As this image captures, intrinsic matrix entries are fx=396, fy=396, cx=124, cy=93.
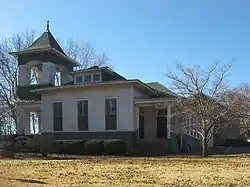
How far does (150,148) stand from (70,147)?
5089 mm

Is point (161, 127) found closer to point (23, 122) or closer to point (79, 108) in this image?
point (79, 108)

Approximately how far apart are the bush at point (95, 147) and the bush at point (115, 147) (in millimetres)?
340

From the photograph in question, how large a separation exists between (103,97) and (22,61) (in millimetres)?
8665

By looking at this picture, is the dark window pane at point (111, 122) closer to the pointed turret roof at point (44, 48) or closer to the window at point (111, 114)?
the window at point (111, 114)

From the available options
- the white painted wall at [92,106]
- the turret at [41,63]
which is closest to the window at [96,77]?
the white painted wall at [92,106]

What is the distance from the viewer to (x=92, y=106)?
27.4 metres

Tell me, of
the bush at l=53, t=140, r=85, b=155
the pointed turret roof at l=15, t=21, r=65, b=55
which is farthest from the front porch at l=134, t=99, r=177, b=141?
the pointed turret roof at l=15, t=21, r=65, b=55

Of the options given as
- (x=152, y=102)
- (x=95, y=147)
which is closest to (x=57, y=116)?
(x=95, y=147)

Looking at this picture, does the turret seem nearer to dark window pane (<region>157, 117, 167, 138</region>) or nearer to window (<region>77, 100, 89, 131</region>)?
window (<region>77, 100, 89, 131</region>)

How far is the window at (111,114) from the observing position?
1046 inches

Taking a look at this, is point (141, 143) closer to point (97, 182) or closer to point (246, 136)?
point (97, 182)

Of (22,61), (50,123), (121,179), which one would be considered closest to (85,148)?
(50,123)

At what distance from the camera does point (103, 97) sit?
88.3 feet

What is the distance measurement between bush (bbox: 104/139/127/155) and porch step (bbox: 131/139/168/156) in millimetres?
807
